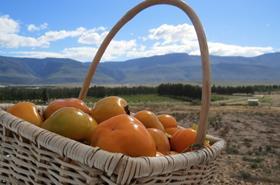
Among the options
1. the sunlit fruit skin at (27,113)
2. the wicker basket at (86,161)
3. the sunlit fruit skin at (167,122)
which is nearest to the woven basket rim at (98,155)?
the wicker basket at (86,161)

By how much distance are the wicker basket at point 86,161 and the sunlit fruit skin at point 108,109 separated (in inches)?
10.8

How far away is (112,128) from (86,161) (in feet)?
0.58

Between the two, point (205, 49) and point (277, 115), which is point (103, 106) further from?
point (277, 115)

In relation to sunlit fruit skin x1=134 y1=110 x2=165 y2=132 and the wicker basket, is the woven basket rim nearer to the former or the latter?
the wicker basket

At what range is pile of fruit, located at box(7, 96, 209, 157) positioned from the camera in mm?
932

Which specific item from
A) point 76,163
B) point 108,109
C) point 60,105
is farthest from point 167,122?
point 76,163

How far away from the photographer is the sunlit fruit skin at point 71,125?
1066 millimetres

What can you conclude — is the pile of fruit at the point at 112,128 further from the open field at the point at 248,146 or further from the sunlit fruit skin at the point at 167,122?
the open field at the point at 248,146

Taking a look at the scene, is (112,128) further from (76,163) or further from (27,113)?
(27,113)

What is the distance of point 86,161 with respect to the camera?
81 centimetres

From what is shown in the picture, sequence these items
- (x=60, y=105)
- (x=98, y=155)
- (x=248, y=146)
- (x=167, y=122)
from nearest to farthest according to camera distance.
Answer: (x=98, y=155) → (x=60, y=105) → (x=167, y=122) → (x=248, y=146)

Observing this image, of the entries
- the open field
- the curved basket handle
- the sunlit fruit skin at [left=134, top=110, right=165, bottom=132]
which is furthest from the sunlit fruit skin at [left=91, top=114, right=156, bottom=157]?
the open field

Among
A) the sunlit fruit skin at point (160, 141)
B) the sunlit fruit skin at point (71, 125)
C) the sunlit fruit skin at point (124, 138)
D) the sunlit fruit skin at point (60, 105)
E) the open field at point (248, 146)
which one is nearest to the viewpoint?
the sunlit fruit skin at point (124, 138)

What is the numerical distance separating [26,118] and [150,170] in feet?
1.76
